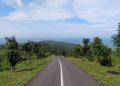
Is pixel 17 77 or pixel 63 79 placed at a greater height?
pixel 63 79

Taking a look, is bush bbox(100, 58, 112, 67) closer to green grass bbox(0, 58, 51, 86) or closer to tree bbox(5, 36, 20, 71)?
tree bbox(5, 36, 20, 71)

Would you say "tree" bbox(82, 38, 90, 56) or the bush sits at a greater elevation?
"tree" bbox(82, 38, 90, 56)

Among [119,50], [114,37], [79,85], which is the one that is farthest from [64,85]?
[114,37]

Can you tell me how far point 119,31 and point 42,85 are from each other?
28519 millimetres

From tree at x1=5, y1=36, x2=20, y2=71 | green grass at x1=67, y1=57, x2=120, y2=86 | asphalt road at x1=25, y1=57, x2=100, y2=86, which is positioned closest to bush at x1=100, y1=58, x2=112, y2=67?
green grass at x1=67, y1=57, x2=120, y2=86

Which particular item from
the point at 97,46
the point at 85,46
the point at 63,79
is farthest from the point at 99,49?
the point at 85,46

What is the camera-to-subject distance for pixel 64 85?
19.2m

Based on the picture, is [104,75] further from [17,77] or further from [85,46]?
[85,46]

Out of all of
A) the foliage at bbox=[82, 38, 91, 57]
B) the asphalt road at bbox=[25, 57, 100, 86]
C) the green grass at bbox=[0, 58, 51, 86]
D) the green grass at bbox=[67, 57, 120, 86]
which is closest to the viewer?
the asphalt road at bbox=[25, 57, 100, 86]

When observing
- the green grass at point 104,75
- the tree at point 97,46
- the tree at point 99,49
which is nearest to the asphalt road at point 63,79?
the green grass at point 104,75

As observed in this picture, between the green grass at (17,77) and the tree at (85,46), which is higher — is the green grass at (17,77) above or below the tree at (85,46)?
below

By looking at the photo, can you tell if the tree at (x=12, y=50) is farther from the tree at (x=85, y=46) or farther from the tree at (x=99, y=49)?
the tree at (x=85, y=46)

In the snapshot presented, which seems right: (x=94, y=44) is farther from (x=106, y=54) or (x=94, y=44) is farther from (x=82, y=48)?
(x=82, y=48)

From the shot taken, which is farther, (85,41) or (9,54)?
(85,41)
